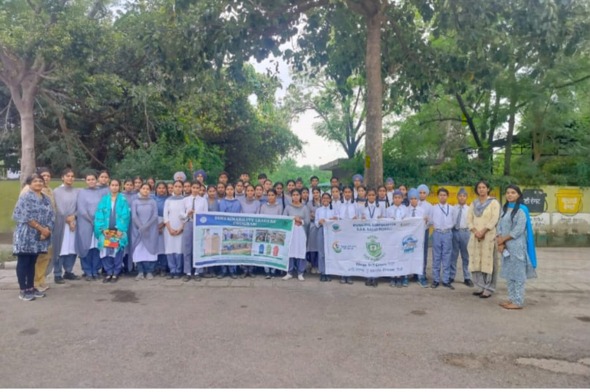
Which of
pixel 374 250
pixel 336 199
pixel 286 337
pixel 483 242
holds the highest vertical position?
pixel 336 199

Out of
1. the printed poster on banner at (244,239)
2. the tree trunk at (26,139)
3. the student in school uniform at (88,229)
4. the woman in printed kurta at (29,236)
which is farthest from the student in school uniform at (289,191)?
the tree trunk at (26,139)

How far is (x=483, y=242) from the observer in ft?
24.7

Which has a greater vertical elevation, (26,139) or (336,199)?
(26,139)

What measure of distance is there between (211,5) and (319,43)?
10.6 ft

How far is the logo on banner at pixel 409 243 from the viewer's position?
8320 mm

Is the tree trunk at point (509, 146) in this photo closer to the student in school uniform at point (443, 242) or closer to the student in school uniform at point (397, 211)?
the student in school uniform at point (443, 242)

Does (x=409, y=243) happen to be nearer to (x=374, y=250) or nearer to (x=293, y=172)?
(x=374, y=250)

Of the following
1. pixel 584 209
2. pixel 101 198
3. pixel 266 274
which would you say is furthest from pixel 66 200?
pixel 584 209

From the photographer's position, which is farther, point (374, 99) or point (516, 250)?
point (374, 99)

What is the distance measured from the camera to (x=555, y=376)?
14.2 ft

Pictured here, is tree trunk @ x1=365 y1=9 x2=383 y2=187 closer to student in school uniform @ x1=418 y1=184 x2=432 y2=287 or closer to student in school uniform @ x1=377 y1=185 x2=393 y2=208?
student in school uniform @ x1=377 y1=185 x2=393 y2=208

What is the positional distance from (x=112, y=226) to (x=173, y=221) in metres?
0.99

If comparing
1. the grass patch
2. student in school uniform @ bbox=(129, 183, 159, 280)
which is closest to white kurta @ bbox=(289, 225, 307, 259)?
student in school uniform @ bbox=(129, 183, 159, 280)

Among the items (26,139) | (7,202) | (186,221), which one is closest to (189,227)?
(186,221)
